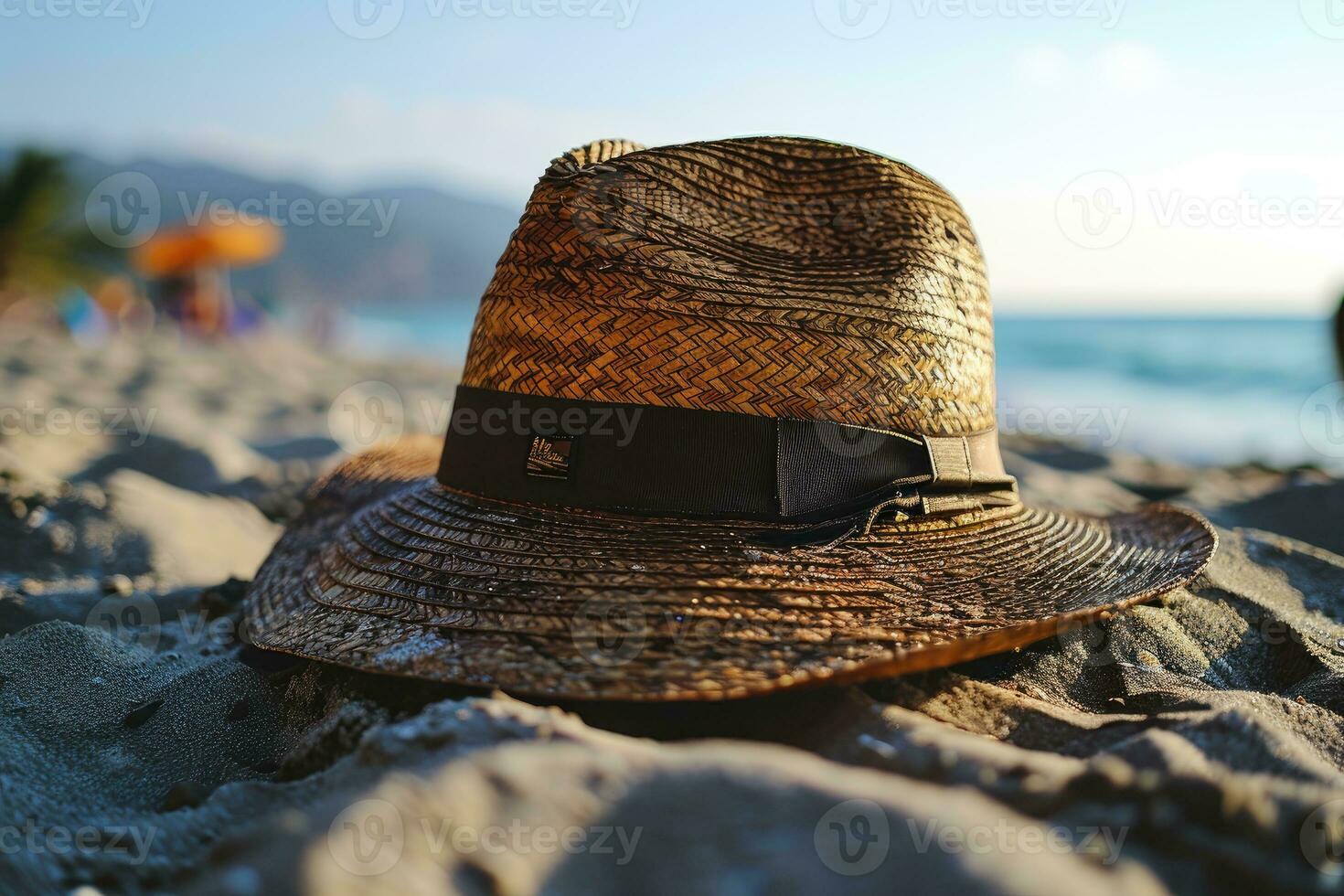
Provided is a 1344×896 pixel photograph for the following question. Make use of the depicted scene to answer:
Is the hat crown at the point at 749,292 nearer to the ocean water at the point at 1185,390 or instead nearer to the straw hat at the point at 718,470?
the straw hat at the point at 718,470

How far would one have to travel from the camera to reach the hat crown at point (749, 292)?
6.61ft

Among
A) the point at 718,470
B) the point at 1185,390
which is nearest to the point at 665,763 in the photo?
the point at 718,470

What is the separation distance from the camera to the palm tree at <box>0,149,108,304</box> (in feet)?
51.8

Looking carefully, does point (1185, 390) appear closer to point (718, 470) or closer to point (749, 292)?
point (749, 292)

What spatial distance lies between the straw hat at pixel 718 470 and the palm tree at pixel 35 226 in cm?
1743

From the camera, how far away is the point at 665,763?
4.29 feet

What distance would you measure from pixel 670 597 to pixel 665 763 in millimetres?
475

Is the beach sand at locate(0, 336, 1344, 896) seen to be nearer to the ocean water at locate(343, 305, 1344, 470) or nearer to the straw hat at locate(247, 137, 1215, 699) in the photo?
the straw hat at locate(247, 137, 1215, 699)

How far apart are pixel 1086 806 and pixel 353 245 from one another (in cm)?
8160

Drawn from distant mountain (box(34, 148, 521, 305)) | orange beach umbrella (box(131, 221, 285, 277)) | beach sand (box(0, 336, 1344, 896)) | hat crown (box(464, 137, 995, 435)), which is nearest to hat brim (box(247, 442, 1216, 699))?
beach sand (box(0, 336, 1344, 896))

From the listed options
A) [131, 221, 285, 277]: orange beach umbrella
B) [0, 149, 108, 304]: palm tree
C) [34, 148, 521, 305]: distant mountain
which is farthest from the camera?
[34, 148, 521, 305]: distant mountain

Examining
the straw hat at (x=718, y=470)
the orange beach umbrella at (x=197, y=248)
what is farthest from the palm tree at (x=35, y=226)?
the straw hat at (x=718, y=470)

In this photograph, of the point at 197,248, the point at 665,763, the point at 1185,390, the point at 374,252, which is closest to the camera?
the point at 665,763

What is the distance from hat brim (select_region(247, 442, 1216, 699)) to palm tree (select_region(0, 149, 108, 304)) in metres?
17.4
